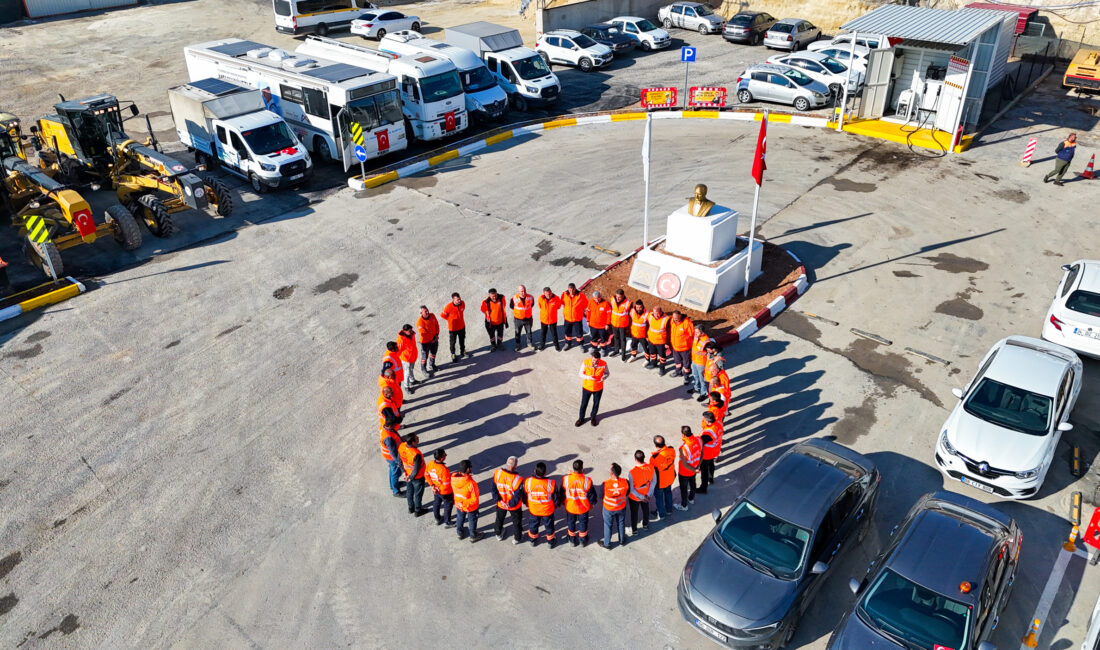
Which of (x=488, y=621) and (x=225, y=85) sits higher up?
(x=225, y=85)

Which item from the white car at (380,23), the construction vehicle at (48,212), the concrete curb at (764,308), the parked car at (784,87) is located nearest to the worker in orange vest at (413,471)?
the concrete curb at (764,308)

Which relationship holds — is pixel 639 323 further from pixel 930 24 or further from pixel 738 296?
pixel 930 24

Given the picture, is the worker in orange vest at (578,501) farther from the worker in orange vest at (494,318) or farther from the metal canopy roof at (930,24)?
the metal canopy roof at (930,24)

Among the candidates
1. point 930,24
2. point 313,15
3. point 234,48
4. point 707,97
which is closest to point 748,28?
point 707,97

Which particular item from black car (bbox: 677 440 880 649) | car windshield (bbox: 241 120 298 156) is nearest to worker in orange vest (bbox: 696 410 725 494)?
black car (bbox: 677 440 880 649)

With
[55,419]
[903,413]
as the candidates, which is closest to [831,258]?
[903,413]

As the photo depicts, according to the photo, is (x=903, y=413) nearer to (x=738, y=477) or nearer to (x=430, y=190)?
(x=738, y=477)
